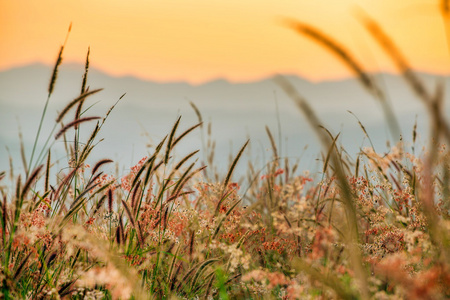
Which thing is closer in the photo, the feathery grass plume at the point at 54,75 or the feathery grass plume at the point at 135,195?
the feathery grass plume at the point at 54,75

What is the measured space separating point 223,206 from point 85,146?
1.06m

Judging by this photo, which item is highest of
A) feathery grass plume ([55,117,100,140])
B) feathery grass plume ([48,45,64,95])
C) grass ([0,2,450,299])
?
feathery grass plume ([48,45,64,95])

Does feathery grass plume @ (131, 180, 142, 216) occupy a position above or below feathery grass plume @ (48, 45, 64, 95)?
below

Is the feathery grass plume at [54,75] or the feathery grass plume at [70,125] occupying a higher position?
the feathery grass plume at [54,75]

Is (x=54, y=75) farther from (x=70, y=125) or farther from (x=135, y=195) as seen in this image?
(x=135, y=195)

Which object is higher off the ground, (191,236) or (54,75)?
(54,75)

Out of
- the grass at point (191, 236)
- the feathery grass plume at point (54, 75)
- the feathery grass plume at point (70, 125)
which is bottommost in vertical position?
the grass at point (191, 236)

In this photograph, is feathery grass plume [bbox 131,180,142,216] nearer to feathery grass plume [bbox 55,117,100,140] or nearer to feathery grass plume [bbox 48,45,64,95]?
feathery grass plume [bbox 55,117,100,140]

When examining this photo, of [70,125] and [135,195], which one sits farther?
[135,195]

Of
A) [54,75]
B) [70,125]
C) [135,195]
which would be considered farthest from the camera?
[135,195]

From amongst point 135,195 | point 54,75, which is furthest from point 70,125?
point 135,195

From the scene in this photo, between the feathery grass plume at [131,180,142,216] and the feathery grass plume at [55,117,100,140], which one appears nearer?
the feathery grass plume at [55,117,100,140]

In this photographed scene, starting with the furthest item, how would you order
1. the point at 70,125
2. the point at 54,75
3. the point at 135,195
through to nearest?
the point at 135,195
the point at 54,75
the point at 70,125

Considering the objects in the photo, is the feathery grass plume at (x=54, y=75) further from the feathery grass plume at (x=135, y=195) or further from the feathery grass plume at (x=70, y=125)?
the feathery grass plume at (x=135, y=195)
